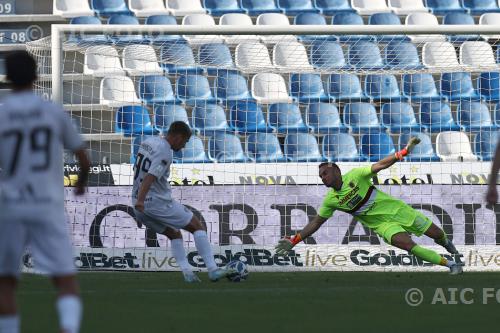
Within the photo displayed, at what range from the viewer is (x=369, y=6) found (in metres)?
22.7

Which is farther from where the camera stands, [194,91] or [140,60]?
[194,91]

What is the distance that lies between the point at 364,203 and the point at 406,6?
10.1m

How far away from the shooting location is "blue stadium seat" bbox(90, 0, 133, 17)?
862 inches

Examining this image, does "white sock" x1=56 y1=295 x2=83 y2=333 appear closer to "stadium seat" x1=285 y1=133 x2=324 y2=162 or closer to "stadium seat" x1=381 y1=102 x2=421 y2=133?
"stadium seat" x1=285 y1=133 x2=324 y2=162

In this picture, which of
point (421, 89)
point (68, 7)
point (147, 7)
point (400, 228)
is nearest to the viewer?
point (400, 228)

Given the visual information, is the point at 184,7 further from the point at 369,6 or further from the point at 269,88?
the point at 369,6

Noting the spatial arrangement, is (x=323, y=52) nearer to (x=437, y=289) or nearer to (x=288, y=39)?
(x=288, y=39)

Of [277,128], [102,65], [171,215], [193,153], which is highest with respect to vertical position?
[102,65]

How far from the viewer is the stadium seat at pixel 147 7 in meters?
22.0

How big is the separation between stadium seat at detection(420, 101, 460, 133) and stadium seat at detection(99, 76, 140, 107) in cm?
504

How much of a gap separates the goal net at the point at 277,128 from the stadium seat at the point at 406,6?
1.34m

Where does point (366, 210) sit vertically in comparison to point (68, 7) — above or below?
below

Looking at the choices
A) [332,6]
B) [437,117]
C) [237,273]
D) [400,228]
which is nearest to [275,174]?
[400,228]

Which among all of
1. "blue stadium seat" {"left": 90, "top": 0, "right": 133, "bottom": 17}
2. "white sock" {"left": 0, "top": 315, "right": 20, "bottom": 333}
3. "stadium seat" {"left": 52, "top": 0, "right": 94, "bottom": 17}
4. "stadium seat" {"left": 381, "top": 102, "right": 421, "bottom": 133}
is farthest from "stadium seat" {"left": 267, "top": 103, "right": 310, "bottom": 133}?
"white sock" {"left": 0, "top": 315, "right": 20, "bottom": 333}
